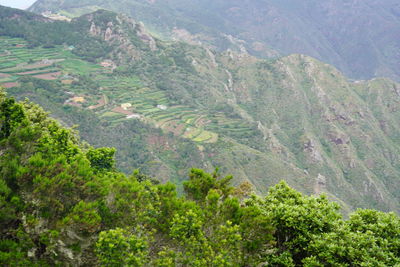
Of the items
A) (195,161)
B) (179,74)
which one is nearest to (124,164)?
(195,161)

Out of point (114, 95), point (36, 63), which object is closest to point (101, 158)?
point (114, 95)

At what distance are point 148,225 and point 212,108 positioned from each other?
5199 inches

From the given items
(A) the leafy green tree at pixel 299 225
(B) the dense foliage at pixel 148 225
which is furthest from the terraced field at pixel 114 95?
(B) the dense foliage at pixel 148 225

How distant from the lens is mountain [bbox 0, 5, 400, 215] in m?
92.0

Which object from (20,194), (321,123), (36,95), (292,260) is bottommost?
(321,123)

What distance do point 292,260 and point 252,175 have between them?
80.6 m

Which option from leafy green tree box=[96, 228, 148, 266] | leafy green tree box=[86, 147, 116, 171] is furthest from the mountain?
leafy green tree box=[96, 228, 148, 266]

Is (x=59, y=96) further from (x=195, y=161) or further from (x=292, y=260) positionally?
(x=292, y=260)

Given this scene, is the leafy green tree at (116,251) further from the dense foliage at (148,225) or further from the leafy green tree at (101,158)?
the leafy green tree at (101,158)

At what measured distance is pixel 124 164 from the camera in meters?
82.8

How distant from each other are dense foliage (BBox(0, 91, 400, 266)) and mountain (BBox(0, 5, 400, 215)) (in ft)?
216

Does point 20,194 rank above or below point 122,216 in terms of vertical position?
above

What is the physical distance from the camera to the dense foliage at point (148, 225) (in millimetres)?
10859

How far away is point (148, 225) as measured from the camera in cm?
1377
